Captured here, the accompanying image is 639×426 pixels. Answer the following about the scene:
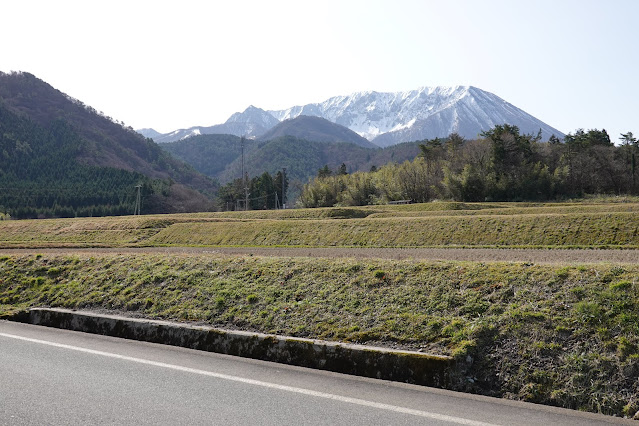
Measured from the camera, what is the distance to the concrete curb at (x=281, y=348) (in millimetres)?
6535

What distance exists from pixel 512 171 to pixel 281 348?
74535 millimetres

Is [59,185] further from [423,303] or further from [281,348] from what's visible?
[423,303]

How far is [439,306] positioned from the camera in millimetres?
7746

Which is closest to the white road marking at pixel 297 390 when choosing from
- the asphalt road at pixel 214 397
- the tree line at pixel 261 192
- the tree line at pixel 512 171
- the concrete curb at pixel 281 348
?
the asphalt road at pixel 214 397

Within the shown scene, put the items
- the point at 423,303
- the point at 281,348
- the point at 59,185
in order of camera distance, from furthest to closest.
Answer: the point at 59,185 → the point at 423,303 → the point at 281,348

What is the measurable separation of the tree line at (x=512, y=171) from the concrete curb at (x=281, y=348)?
6764 centimetres

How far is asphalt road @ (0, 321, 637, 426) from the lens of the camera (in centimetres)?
515

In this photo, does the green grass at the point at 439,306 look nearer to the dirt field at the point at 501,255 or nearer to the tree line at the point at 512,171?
the dirt field at the point at 501,255

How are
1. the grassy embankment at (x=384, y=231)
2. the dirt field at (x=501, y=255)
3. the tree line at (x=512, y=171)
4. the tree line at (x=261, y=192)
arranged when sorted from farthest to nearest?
the tree line at (x=261, y=192), the tree line at (x=512, y=171), the grassy embankment at (x=384, y=231), the dirt field at (x=501, y=255)

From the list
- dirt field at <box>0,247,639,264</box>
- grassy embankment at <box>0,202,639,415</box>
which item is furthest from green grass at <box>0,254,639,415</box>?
dirt field at <box>0,247,639,264</box>

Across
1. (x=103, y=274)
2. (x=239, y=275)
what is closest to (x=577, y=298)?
(x=239, y=275)

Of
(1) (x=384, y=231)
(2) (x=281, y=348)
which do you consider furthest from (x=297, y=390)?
(1) (x=384, y=231)

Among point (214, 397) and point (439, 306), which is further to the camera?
point (439, 306)

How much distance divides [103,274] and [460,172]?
69640 millimetres
